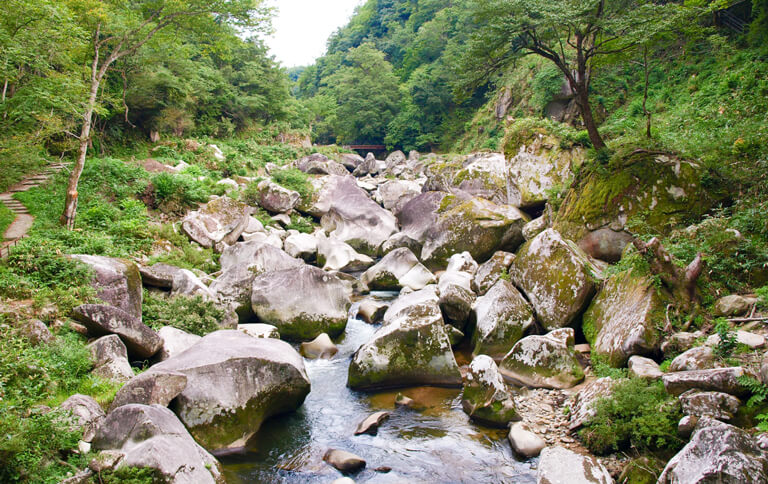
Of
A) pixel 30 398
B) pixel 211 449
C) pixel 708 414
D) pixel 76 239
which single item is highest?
pixel 76 239

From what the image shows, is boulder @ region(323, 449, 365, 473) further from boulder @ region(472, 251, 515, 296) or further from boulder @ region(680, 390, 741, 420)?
boulder @ region(472, 251, 515, 296)

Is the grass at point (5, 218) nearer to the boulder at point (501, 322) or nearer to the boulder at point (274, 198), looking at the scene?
the boulder at point (274, 198)

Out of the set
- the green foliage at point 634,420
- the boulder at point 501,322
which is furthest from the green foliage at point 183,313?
the green foliage at point 634,420

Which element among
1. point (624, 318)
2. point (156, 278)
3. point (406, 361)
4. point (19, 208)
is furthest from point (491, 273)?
point (19, 208)

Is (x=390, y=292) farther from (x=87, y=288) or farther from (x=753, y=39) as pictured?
(x=753, y=39)

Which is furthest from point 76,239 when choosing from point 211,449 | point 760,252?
point 760,252

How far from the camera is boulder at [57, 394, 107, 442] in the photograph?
4359 millimetres

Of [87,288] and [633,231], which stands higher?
[633,231]

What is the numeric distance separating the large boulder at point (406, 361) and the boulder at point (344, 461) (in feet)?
5.98

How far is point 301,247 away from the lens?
14438 mm

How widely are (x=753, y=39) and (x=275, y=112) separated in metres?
30.6

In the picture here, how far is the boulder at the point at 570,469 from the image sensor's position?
426 centimetres

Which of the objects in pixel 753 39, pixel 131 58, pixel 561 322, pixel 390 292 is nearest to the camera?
pixel 561 322

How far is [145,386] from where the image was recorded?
16.6 ft
